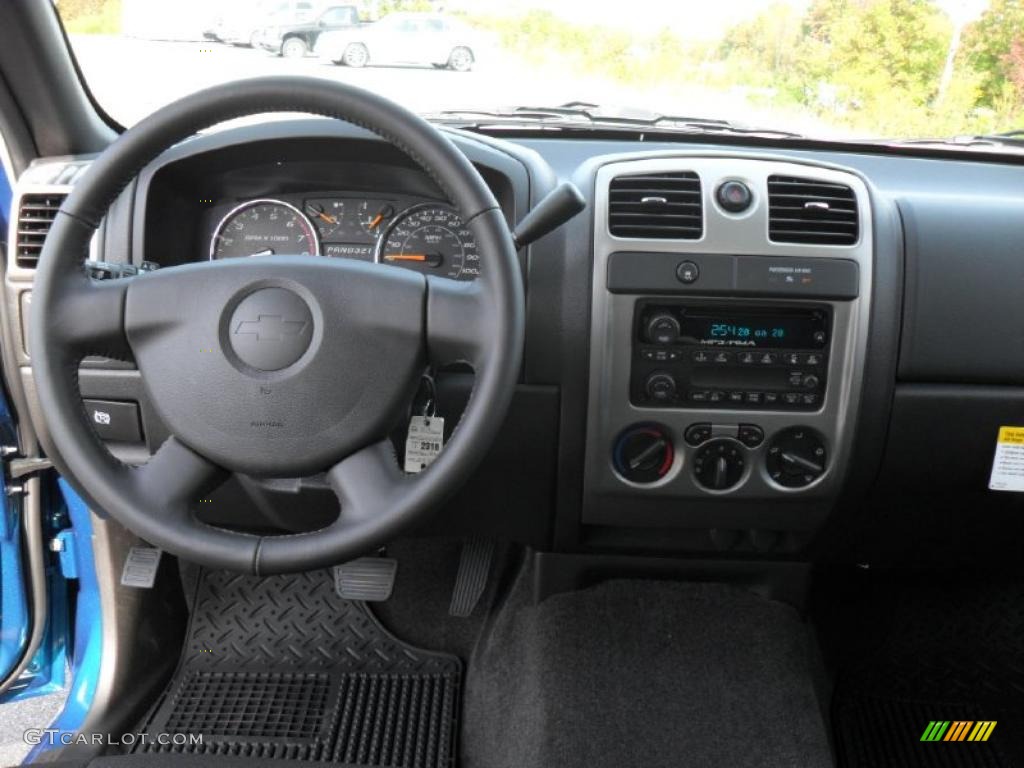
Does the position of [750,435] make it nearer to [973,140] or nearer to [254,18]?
[973,140]

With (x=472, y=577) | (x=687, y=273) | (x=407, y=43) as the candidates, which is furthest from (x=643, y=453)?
(x=407, y=43)

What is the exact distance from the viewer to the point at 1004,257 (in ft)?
5.00

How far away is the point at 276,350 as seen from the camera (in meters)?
1.16

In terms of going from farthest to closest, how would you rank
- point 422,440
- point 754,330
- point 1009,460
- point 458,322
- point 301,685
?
point 301,685 < point 1009,460 < point 754,330 < point 422,440 < point 458,322

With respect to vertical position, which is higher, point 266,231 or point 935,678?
point 266,231

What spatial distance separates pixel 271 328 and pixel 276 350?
0.03m

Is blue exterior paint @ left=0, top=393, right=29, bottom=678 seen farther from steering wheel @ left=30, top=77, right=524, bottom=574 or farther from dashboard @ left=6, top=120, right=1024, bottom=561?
steering wheel @ left=30, top=77, right=524, bottom=574

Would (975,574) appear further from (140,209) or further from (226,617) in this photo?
(140,209)

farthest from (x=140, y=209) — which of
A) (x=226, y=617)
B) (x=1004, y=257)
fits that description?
(x=1004, y=257)

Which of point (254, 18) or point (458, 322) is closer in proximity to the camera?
point (458, 322)

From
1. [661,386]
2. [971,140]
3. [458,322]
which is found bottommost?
[661,386]

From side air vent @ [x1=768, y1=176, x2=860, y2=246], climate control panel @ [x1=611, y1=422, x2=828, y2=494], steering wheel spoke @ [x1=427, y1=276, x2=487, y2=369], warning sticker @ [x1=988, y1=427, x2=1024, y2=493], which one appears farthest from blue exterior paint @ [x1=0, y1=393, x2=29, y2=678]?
warning sticker @ [x1=988, y1=427, x2=1024, y2=493]

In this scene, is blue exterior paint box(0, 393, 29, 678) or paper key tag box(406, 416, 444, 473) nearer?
paper key tag box(406, 416, 444, 473)

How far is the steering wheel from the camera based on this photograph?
1114 mm
